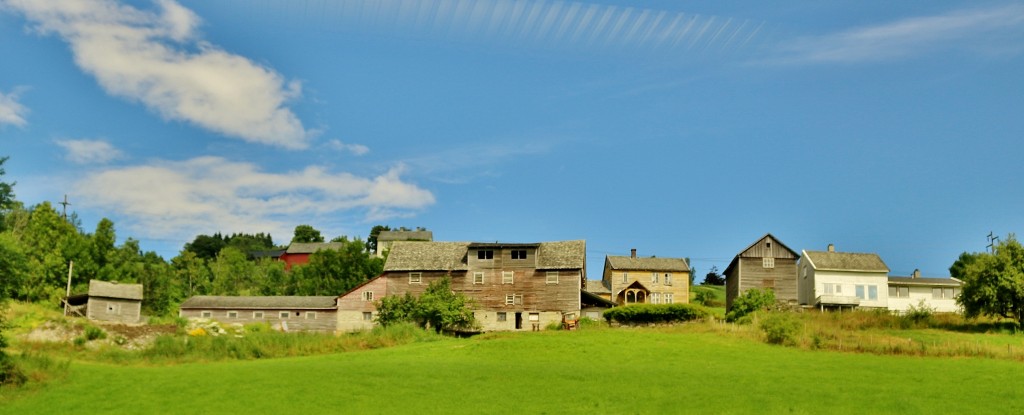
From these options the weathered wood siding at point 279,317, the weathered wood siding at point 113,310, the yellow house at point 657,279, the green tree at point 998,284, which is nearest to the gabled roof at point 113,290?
the weathered wood siding at point 113,310

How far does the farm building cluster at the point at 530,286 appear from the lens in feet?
216

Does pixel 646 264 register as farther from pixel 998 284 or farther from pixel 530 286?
pixel 998 284

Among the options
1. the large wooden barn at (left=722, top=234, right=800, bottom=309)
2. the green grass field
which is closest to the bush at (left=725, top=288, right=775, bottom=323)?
the large wooden barn at (left=722, top=234, right=800, bottom=309)

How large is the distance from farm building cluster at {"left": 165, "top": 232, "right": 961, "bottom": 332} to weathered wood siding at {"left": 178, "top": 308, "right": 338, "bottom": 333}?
3.3 inches

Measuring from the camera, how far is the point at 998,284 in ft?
164

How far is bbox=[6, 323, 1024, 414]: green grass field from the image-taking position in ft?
90.2

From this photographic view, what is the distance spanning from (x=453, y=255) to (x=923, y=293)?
40.1 metres

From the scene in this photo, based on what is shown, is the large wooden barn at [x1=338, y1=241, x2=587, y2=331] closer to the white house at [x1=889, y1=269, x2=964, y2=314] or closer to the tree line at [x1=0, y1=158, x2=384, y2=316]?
the tree line at [x1=0, y1=158, x2=384, y2=316]

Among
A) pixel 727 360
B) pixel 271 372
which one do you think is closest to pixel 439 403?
pixel 271 372

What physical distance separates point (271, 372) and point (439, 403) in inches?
420

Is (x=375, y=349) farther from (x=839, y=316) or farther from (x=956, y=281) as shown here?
(x=956, y=281)

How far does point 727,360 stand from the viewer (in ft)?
124

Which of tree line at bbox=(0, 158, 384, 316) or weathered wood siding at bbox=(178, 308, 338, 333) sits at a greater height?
tree line at bbox=(0, 158, 384, 316)

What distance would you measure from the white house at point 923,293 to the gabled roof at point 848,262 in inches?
99.2
